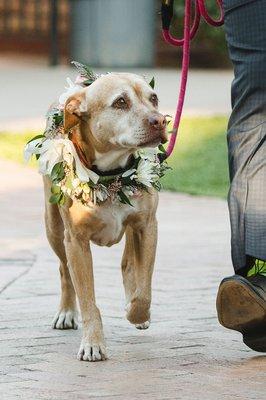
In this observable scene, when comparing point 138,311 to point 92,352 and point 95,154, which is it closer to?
point 92,352

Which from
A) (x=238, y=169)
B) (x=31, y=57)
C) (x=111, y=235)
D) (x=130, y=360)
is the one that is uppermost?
(x=238, y=169)

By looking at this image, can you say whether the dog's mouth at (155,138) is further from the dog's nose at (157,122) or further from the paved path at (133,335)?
the paved path at (133,335)

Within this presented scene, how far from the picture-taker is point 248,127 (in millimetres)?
4957

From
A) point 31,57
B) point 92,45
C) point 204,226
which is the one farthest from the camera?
point 31,57

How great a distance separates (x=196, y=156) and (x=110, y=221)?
656 centimetres

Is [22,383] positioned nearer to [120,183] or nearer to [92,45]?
[120,183]

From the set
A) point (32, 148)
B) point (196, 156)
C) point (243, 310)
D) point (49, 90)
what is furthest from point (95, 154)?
point (49, 90)

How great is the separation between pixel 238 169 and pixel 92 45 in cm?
1368

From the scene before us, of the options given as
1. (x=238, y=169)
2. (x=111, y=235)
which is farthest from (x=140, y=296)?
(x=238, y=169)

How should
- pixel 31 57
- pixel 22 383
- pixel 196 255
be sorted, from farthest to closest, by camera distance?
pixel 31 57
pixel 196 255
pixel 22 383

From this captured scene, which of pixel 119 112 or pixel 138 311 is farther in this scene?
pixel 138 311

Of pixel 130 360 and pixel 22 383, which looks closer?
pixel 22 383

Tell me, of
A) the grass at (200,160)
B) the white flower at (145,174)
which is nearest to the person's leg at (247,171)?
the white flower at (145,174)

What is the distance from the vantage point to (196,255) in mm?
7543
